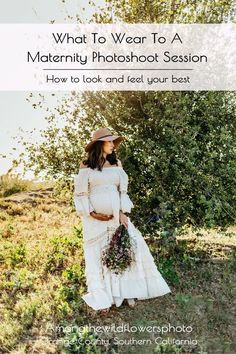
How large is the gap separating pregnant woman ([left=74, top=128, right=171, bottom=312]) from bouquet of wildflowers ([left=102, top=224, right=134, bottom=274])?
8cm

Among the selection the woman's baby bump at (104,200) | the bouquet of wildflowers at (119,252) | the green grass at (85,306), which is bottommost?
the green grass at (85,306)

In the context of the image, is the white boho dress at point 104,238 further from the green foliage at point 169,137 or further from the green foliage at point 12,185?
the green foliage at point 12,185

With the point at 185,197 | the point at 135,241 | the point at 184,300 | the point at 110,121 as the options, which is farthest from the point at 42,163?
the point at 184,300

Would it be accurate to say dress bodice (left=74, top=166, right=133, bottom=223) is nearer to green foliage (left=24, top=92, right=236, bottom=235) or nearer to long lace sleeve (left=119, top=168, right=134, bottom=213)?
long lace sleeve (left=119, top=168, right=134, bottom=213)

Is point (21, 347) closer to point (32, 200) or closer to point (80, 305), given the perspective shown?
point (80, 305)

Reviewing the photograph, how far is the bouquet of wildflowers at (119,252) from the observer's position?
292 inches

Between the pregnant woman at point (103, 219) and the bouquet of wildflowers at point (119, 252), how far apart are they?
0.08 meters

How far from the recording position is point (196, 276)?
8.74 m

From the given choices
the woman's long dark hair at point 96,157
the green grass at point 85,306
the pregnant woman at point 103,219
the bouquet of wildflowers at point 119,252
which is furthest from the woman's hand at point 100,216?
the green grass at point 85,306

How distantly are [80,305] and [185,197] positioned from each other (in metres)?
2.77

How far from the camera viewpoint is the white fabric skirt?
7512mm

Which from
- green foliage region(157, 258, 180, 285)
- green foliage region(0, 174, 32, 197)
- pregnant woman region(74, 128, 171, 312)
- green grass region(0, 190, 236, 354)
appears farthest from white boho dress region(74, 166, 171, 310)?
green foliage region(0, 174, 32, 197)

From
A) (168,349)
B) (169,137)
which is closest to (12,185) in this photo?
(169,137)

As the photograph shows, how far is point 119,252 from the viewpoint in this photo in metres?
7.41
